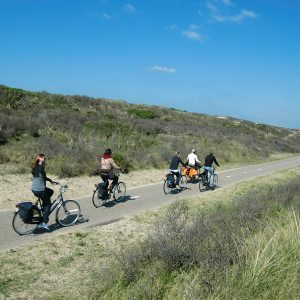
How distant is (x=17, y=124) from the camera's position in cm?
2641

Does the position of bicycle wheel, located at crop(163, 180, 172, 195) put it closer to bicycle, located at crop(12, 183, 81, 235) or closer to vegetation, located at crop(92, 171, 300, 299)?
bicycle, located at crop(12, 183, 81, 235)

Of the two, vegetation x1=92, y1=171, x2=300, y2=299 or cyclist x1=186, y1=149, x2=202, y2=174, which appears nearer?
vegetation x1=92, y1=171, x2=300, y2=299

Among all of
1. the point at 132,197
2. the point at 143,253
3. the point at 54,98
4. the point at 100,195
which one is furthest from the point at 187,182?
the point at 54,98

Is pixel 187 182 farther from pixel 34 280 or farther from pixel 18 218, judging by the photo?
pixel 34 280

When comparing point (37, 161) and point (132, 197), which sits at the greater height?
point (37, 161)

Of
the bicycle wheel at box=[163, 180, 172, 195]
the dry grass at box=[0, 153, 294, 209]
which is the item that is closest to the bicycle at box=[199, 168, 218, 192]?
the bicycle wheel at box=[163, 180, 172, 195]

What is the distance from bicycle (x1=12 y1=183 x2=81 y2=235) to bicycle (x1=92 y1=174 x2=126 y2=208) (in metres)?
2.11

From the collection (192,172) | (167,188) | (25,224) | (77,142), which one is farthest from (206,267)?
(77,142)

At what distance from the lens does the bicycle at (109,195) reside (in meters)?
13.7

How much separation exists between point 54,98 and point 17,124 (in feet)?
70.9

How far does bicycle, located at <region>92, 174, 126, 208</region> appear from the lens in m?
13.7

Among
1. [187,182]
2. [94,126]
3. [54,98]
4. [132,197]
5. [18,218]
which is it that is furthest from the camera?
[54,98]

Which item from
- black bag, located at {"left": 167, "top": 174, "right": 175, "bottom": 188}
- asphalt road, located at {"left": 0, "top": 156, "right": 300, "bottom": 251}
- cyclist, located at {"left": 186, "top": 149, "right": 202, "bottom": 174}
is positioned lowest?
asphalt road, located at {"left": 0, "top": 156, "right": 300, "bottom": 251}

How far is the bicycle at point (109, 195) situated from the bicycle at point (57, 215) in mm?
2106
